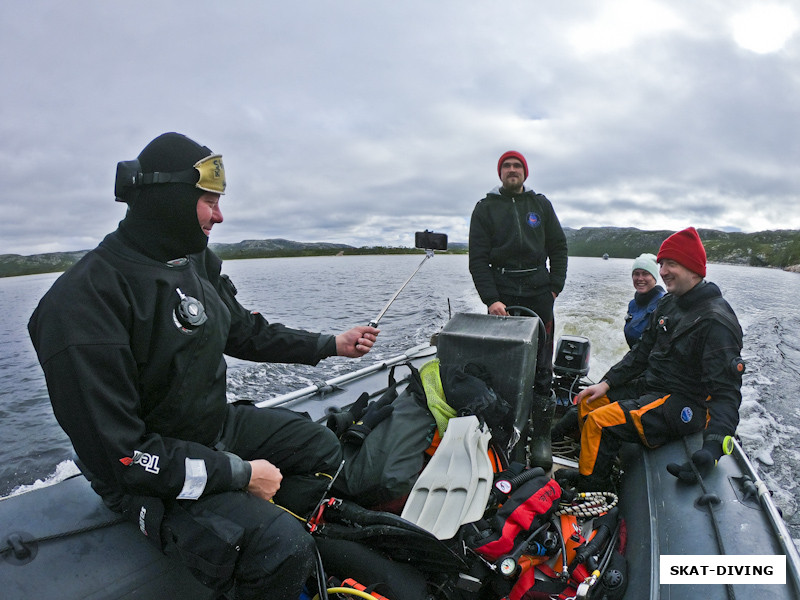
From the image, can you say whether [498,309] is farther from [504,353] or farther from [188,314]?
[188,314]

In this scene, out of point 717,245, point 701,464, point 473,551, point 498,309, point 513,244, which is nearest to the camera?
point 473,551

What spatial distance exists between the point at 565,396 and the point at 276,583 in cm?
358

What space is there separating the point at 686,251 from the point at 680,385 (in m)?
0.83

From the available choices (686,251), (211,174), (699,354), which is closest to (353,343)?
(211,174)

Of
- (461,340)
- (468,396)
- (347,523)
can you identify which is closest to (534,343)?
(461,340)

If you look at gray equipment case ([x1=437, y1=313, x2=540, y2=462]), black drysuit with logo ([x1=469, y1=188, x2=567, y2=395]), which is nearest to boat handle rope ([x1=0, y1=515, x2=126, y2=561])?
gray equipment case ([x1=437, y1=313, x2=540, y2=462])

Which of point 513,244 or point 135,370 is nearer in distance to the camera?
point 135,370

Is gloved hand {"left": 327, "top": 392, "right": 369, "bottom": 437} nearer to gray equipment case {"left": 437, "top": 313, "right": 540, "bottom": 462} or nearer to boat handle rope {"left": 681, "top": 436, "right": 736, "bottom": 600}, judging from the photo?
gray equipment case {"left": 437, "top": 313, "right": 540, "bottom": 462}

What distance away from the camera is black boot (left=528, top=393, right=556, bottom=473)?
123 inches

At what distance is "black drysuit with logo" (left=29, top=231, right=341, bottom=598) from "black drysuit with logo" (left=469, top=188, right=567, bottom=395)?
7.65ft

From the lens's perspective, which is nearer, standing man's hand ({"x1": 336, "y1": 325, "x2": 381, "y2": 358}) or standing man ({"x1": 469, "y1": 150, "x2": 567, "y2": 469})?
standing man's hand ({"x1": 336, "y1": 325, "x2": 381, "y2": 358})

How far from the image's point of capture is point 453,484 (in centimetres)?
199

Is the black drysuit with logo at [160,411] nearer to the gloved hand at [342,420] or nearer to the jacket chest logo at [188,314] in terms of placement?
the jacket chest logo at [188,314]

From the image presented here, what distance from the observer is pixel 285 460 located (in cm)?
194
